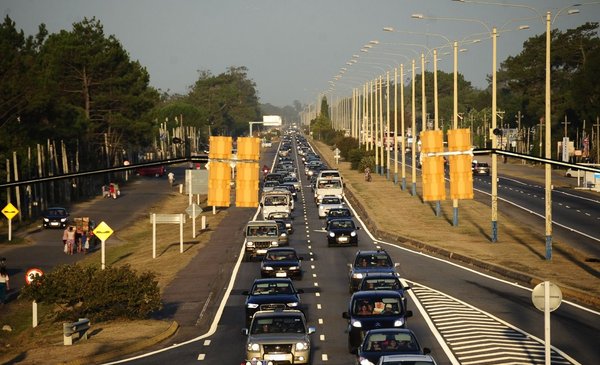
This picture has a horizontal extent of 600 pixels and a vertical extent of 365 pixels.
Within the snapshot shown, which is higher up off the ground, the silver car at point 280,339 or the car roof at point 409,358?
the car roof at point 409,358

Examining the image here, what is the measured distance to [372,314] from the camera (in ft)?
100

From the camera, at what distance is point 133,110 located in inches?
4902

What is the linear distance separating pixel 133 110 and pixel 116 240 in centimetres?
5240

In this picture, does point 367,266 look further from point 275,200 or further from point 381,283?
point 275,200

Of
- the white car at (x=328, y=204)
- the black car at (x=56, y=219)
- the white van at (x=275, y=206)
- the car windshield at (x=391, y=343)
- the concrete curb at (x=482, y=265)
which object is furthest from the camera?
the black car at (x=56, y=219)

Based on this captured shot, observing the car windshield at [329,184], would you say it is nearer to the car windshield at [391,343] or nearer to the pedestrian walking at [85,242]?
the pedestrian walking at [85,242]

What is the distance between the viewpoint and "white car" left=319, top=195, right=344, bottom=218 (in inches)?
2989

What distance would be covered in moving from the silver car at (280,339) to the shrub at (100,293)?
898 cm

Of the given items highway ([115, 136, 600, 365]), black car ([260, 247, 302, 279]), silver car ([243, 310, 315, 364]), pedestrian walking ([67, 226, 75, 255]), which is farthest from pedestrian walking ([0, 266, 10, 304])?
silver car ([243, 310, 315, 364])

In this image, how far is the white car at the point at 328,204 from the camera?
75.9 metres

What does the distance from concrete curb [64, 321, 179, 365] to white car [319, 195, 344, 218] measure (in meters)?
41.0

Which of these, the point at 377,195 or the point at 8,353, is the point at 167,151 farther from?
the point at 8,353

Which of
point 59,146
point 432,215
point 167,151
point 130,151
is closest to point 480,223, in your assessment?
point 432,215

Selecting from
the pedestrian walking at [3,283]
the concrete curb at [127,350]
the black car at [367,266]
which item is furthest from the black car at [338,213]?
the concrete curb at [127,350]
